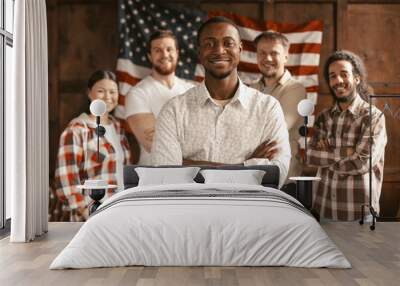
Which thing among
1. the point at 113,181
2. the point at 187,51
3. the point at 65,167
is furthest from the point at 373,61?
the point at 65,167

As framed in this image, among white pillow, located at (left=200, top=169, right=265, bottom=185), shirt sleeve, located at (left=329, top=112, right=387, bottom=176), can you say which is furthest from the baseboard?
white pillow, located at (left=200, top=169, right=265, bottom=185)

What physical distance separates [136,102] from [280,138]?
1838mm

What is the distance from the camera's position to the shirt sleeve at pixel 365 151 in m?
7.39

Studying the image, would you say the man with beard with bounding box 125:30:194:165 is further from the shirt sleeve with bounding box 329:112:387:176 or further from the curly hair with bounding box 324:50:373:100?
the shirt sleeve with bounding box 329:112:387:176

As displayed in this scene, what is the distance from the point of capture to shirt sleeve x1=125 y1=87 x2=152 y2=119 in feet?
24.7

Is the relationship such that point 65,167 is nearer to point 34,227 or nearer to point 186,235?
point 34,227

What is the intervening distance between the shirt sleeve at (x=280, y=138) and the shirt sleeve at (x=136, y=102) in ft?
4.93

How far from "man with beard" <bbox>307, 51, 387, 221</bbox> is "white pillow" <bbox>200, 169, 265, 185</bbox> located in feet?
3.29

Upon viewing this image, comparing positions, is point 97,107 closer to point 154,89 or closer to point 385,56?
point 154,89

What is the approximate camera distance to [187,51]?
7539mm

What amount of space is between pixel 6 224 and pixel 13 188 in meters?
1.11

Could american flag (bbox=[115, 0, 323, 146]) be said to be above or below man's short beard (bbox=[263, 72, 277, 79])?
above

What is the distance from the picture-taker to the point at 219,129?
734 cm

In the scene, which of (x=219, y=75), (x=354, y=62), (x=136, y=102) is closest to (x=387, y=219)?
(x=354, y=62)
